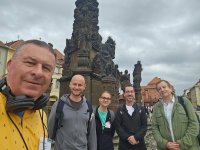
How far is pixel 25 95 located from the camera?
1183 millimetres

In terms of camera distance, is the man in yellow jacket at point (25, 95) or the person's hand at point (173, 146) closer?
the man in yellow jacket at point (25, 95)

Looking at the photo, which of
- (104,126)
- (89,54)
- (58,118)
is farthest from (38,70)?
(89,54)

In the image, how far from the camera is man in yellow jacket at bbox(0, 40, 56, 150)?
1.07m

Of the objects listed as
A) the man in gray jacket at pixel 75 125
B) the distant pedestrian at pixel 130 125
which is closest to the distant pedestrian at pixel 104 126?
the distant pedestrian at pixel 130 125

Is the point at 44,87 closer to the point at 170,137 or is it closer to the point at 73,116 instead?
the point at 73,116

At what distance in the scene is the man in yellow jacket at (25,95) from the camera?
1073 mm

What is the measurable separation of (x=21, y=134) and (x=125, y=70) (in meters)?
18.2

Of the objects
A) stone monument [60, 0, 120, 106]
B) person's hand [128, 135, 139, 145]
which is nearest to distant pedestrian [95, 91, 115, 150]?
person's hand [128, 135, 139, 145]

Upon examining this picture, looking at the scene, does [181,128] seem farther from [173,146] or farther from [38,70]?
[38,70]

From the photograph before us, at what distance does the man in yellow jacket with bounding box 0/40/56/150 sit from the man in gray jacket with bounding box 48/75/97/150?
187 cm

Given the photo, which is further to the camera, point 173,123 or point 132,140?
point 132,140

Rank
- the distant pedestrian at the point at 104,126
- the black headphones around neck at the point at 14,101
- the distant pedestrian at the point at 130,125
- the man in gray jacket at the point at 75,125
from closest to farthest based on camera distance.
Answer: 1. the black headphones around neck at the point at 14,101
2. the man in gray jacket at the point at 75,125
3. the distant pedestrian at the point at 104,126
4. the distant pedestrian at the point at 130,125

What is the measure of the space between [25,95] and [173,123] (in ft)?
9.45

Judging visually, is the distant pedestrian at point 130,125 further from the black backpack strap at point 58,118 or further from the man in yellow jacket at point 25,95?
the man in yellow jacket at point 25,95
